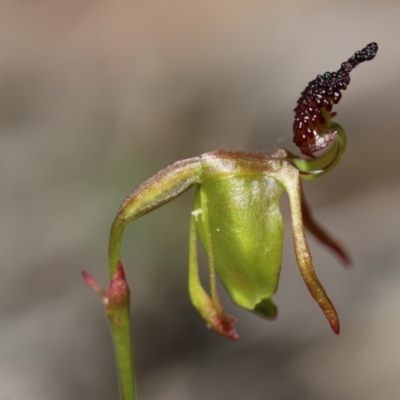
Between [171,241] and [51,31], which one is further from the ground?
[51,31]

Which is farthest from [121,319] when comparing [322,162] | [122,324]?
[322,162]

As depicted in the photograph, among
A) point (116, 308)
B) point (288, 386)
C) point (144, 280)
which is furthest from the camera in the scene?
point (144, 280)

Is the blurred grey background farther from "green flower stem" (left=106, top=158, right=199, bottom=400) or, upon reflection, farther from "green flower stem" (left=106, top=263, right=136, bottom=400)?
"green flower stem" (left=106, top=263, right=136, bottom=400)

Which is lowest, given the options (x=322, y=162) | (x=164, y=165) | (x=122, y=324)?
(x=122, y=324)

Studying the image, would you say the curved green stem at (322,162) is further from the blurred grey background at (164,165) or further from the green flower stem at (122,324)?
→ the blurred grey background at (164,165)

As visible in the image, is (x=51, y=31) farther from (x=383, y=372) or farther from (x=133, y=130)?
(x=383, y=372)

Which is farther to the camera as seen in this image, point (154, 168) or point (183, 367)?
point (154, 168)

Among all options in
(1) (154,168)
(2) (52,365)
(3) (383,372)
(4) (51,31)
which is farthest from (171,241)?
(4) (51,31)

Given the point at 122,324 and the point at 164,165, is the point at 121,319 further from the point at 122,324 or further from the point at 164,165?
the point at 164,165
